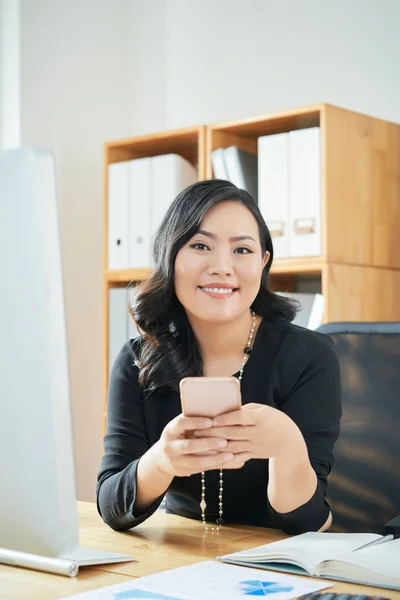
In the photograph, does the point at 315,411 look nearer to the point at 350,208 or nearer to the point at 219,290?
the point at 219,290

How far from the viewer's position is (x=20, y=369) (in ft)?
2.48

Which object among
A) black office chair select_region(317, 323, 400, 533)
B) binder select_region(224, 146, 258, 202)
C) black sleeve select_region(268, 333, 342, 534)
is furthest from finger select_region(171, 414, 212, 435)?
binder select_region(224, 146, 258, 202)

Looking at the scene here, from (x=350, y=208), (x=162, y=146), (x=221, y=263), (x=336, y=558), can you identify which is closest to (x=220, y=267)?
(x=221, y=263)

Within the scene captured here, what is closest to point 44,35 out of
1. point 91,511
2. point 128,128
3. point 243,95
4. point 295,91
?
point 128,128

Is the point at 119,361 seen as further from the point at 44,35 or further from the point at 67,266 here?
the point at 44,35

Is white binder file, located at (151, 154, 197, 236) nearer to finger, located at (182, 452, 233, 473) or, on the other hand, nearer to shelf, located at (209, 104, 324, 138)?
shelf, located at (209, 104, 324, 138)

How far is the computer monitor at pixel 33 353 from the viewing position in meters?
0.73

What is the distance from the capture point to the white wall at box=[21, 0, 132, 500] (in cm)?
317

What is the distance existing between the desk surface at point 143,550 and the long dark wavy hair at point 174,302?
25 cm

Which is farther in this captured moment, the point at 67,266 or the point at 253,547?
the point at 67,266

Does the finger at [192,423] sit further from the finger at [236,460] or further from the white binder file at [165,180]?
the white binder file at [165,180]

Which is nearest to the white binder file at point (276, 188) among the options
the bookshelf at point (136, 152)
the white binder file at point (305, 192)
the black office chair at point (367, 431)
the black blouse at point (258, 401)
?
the white binder file at point (305, 192)

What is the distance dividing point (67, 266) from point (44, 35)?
0.89 meters

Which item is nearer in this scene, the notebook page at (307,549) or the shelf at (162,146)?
the notebook page at (307,549)
